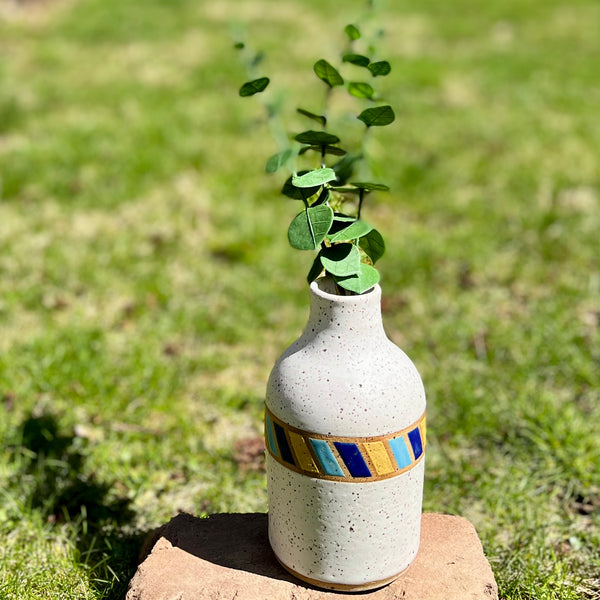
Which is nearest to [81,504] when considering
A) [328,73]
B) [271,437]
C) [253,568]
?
[253,568]

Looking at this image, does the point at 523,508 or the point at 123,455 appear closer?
the point at 523,508

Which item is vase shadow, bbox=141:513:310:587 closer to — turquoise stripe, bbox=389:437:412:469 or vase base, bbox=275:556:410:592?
vase base, bbox=275:556:410:592

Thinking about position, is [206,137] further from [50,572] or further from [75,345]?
[50,572]

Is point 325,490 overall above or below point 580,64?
above

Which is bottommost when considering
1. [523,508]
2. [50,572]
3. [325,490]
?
[523,508]

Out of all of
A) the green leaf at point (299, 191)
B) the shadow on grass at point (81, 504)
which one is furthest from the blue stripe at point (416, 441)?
the shadow on grass at point (81, 504)

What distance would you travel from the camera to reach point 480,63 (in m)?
7.86

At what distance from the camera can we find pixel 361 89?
6.69 ft

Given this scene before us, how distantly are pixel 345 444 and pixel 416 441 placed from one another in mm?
203

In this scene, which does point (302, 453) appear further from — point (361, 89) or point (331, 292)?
point (361, 89)

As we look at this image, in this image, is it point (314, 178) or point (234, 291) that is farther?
point (234, 291)

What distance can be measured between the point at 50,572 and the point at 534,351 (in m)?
2.33

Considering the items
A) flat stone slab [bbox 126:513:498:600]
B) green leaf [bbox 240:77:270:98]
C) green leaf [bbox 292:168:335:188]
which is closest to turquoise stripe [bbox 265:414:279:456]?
flat stone slab [bbox 126:513:498:600]

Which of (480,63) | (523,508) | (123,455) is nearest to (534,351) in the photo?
(523,508)
